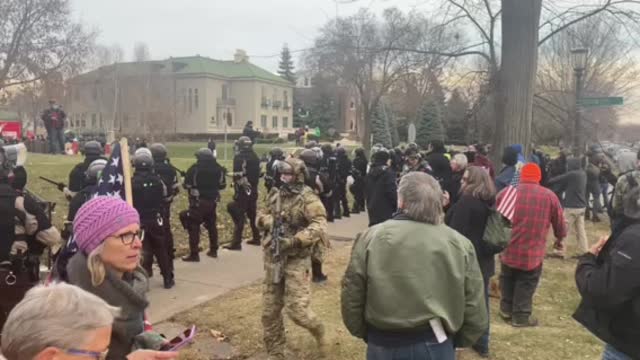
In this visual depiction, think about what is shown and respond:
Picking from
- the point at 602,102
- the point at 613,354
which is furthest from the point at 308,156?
the point at 602,102

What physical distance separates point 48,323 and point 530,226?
595 centimetres

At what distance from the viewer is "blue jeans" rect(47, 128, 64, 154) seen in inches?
859

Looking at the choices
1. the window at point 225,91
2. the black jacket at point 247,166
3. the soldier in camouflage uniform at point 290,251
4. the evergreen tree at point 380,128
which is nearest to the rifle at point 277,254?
the soldier in camouflage uniform at point 290,251

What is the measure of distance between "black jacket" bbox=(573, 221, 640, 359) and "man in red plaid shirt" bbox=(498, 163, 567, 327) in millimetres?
3412

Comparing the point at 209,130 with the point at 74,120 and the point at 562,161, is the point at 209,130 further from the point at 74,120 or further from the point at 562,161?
the point at 562,161

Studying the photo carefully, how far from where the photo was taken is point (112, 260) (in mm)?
2814

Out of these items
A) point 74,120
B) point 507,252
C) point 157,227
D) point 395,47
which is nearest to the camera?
point 507,252

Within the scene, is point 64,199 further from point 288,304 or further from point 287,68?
point 287,68

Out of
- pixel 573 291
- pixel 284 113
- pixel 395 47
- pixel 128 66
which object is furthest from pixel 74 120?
pixel 573 291

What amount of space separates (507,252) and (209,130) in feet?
216

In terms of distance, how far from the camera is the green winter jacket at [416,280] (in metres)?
3.18

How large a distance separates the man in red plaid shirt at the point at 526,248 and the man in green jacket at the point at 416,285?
11.3ft

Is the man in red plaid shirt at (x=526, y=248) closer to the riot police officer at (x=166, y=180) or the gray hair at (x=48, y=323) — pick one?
the riot police officer at (x=166, y=180)

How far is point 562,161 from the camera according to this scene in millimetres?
16484
